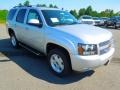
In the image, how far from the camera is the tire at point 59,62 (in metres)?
5.66

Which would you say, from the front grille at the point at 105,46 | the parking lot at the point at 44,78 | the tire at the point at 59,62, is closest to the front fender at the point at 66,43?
the tire at the point at 59,62

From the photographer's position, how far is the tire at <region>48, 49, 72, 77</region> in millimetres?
5664

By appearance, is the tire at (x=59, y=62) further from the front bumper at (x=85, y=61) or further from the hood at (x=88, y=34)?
the hood at (x=88, y=34)

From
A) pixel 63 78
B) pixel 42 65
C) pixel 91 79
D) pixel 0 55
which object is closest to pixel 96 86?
pixel 91 79

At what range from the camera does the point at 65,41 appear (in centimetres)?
549

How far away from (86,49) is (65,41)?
1.94ft

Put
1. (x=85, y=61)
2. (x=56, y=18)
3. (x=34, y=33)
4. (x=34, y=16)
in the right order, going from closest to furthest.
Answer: (x=85, y=61) < (x=56, y=18) < (x=34, y=33) < (x=34, y=16)

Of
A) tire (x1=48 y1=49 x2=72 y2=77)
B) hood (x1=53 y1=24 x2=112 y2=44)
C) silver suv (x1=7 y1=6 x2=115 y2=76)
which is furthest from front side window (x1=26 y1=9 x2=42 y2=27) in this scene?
tire (x1=48 y1=49 x2=72 y2=77)

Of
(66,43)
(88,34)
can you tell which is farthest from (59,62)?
(88,34)

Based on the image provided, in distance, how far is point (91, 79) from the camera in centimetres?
587

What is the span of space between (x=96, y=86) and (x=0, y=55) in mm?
4386

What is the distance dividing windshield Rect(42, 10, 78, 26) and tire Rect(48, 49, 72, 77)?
0.98 meters

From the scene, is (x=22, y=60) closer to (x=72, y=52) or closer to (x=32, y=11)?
(x=32, y=11)

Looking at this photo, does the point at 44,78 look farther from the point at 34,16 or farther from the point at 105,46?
the point at 34,16
